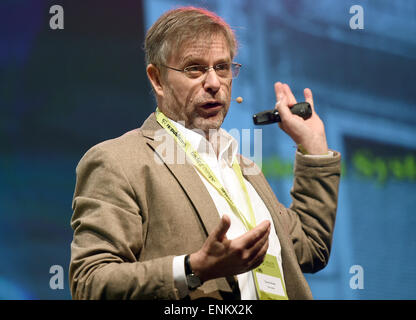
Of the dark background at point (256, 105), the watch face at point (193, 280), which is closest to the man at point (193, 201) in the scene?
the watch face at point (193, 280)

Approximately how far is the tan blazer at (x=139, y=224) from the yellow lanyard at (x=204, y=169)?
34mm

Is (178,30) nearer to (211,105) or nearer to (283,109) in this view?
(211,105)

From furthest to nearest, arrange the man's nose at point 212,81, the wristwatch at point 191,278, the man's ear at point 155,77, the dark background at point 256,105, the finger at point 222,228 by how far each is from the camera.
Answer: the dark background at point 256,105, the man's ear at point 155,77, the man's nose at point 212,81, the wristwatch at point 191,278, the finger at point 222,228

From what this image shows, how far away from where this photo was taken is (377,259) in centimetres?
353

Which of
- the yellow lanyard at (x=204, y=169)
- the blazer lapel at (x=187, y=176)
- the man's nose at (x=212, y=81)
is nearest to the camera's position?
the blazer lapel at (x=187, y=176)

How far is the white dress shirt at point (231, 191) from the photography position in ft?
5.85

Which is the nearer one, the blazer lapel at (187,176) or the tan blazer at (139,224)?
the tan blazer at (139,224)

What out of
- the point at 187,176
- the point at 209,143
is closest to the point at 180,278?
the point at 187,176

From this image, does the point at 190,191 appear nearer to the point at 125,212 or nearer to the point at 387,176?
the point at 125,212

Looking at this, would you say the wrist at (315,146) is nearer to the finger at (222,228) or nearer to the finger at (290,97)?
the finger at (290,97)

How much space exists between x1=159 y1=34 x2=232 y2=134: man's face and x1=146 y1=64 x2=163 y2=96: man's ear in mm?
56

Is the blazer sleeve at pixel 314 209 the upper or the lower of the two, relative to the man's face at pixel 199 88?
lower
